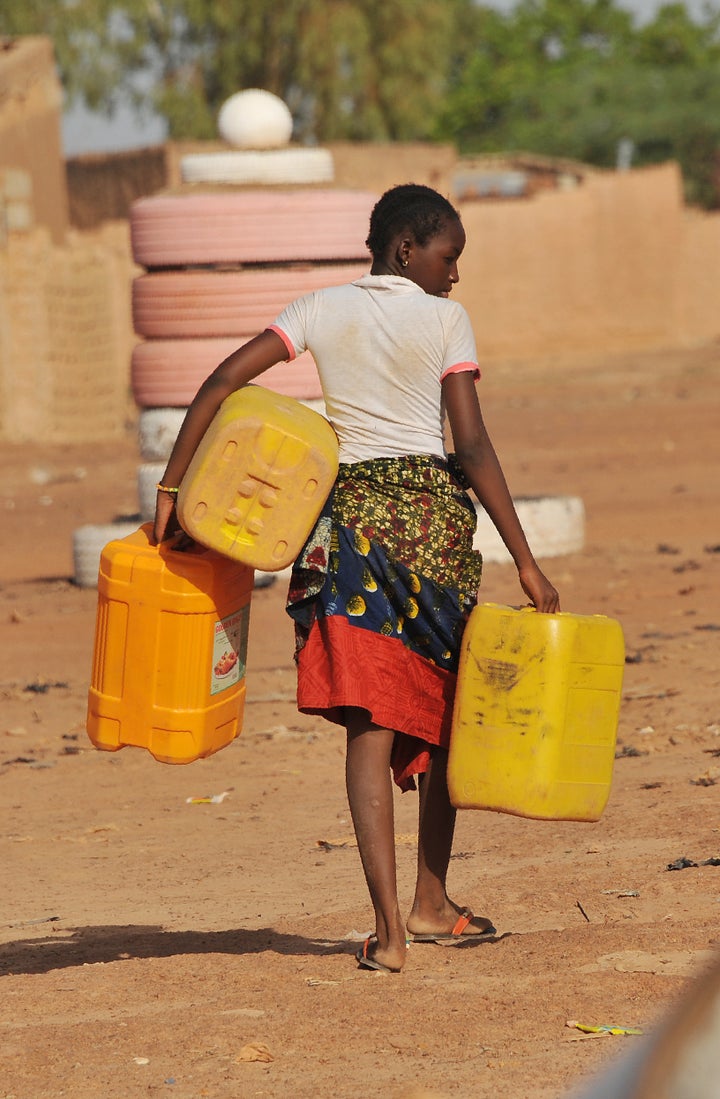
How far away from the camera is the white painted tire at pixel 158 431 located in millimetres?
8367

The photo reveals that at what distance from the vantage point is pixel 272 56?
108ft

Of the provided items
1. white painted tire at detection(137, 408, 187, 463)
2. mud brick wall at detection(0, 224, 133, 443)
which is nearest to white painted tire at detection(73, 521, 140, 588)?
white painted tire at detection(137, 408, 187, 463)

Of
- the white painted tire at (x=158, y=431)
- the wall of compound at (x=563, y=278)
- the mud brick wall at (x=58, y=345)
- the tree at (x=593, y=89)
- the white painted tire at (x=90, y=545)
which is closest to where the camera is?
the white painted tire at (x=158, y=431)

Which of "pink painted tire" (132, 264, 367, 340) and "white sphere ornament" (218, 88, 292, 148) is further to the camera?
"white sphere ornament" (218, 88, 292, 148)

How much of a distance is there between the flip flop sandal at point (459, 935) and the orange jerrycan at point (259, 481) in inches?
34.3

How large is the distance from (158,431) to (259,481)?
5.13m

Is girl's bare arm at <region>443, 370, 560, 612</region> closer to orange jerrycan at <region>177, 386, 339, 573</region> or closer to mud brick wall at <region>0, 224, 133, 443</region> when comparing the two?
orange jerrycan at <region>177, 386, 339, 573</region>

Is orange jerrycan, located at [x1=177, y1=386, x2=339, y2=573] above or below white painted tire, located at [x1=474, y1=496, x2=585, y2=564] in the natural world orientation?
above

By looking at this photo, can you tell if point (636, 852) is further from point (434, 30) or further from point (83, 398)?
point (434, 30)

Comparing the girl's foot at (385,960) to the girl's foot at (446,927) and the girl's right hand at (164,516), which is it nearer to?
the girl's foot at (446,927)

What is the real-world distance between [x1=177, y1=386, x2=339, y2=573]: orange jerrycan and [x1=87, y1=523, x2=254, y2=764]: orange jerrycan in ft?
0.50

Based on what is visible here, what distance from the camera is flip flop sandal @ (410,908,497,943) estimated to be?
364cm

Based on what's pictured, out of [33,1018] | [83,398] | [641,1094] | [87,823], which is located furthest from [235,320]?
[83,398]

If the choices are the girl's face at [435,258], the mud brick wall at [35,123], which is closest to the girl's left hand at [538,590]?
the girl's face at [435,258]
